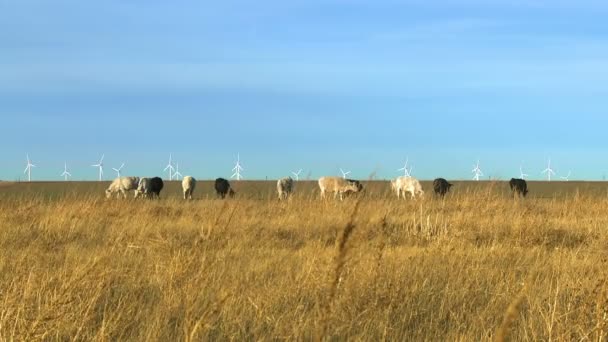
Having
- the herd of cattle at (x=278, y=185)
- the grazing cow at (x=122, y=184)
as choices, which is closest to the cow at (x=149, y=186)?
the herd of cattle at (x=278, y=185)

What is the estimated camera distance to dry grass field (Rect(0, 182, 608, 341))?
3.88 meters

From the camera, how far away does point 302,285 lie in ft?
17.6

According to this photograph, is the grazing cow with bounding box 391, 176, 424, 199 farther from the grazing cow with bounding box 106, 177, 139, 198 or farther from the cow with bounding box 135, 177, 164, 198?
the grazing cow with bounding box 106, 177, 139, 198

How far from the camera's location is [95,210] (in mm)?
14094

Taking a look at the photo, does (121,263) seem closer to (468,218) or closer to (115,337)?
(115,337)

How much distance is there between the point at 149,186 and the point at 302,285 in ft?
123

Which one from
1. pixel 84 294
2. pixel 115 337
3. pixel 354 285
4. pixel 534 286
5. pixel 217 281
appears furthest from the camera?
pixel 534 286

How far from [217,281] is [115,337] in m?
1.43

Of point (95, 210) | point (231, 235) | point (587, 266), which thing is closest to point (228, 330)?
point (587, 266)

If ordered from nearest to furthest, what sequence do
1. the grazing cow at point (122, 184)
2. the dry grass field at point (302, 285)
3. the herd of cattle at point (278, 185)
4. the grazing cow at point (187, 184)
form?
the dry grass field at point (302, 285)
the herd of cattle at point (278, 185)
the grazing cow at point (122, 184)
the grazing cow at point (187, 184)

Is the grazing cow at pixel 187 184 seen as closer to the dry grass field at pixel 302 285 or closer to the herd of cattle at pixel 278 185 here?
the herd of cattle at pixel 278 185

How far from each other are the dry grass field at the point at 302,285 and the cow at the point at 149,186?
98.0 ft

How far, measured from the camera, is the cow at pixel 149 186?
4084 centimetres

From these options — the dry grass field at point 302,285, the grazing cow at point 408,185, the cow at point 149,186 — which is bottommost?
the dry grass field at point 302,285
